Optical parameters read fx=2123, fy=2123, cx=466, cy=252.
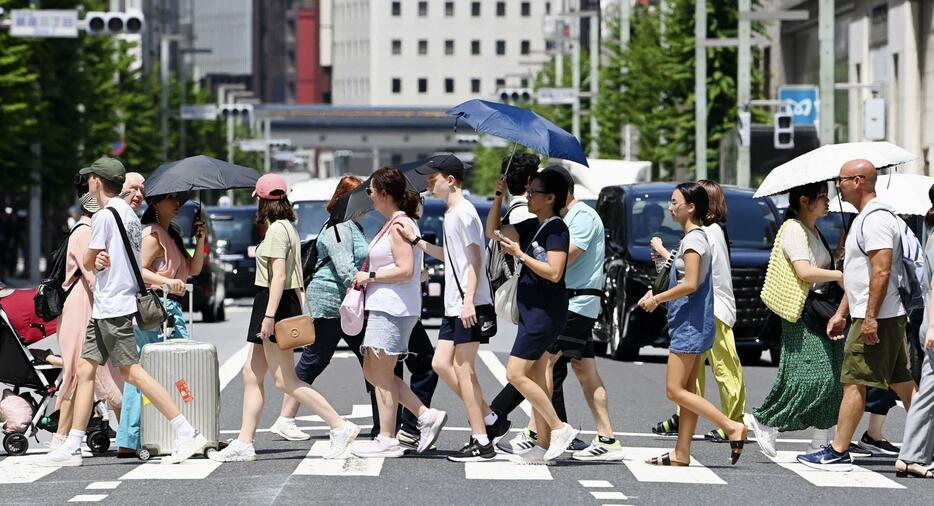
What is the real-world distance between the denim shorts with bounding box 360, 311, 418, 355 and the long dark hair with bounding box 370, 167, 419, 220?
62cm

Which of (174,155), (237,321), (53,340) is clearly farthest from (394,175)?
(174,155)

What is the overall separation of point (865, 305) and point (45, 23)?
92.1 feet

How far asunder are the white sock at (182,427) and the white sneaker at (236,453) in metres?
0.24

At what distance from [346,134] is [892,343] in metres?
173

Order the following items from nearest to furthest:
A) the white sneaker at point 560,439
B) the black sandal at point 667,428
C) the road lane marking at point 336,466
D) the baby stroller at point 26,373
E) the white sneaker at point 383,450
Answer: the road lane marking at point 336,466, the white sneaker at point 560,439, the white sneaker at point 383,450, the baby stroller at point 26,373, the black sandal at point 667,428

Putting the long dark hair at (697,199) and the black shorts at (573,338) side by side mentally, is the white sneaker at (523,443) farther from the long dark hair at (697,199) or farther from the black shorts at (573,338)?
the long dark hair at (697,199)

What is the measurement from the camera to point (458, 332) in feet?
39.1

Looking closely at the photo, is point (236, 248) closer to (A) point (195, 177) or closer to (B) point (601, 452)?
(A) point (195, 177)

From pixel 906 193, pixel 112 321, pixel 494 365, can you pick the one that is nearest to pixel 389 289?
pixel 112 321

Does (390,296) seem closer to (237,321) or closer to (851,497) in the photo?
(851,497)

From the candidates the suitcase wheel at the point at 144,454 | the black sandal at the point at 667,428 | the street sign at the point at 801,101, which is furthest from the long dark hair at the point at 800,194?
the street sign at the point at 801,101

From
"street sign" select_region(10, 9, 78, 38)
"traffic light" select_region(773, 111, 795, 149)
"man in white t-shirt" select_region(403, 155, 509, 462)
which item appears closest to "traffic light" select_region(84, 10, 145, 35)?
"street sign" select_region(10, 9, 78, 38)

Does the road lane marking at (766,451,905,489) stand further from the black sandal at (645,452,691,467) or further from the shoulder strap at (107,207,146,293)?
the shoulder strap at (107,207,146,293)

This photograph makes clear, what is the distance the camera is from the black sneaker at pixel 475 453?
1222 cm
